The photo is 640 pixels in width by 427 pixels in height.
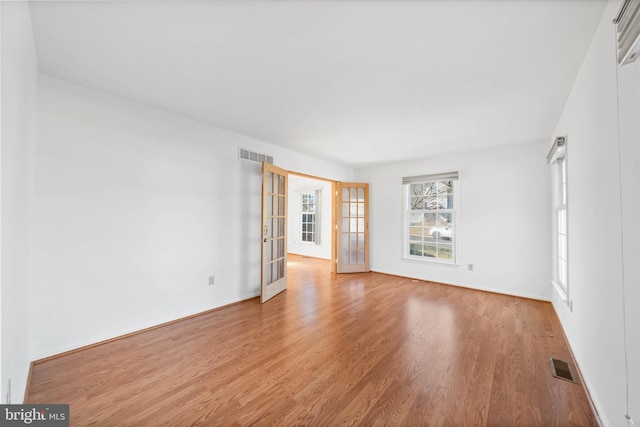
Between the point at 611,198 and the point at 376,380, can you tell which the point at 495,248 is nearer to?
the point at 611,198

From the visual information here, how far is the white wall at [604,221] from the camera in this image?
1197 mm

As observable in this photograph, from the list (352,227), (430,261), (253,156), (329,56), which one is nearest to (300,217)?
(352,227)

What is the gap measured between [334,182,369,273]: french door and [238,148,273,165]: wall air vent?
6.83 ft

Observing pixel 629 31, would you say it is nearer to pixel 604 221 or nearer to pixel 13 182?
pixel 604 221

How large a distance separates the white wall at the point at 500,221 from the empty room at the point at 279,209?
41 millimetres

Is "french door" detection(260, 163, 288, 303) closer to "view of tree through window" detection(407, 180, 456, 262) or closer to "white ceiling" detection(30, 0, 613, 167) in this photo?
"white ceiling" detection(30, 0, 613, 167)

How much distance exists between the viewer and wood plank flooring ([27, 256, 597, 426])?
5.32ft

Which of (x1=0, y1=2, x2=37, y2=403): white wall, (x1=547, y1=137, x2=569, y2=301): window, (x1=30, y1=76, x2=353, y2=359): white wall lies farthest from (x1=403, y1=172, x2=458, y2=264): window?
(x1=0, y1=2, x2=37, y2=403): white wall

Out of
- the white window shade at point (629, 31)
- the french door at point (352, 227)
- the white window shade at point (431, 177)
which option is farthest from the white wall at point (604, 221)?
the french door at point (352, 227)

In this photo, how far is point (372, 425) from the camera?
→ 5.03ft

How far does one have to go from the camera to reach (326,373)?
204 cm

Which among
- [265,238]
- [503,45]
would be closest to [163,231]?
[265,238]

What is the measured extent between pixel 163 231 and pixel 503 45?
11.8ft

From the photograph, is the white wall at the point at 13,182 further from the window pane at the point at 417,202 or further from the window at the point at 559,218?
the window pane at the point at 417,202
